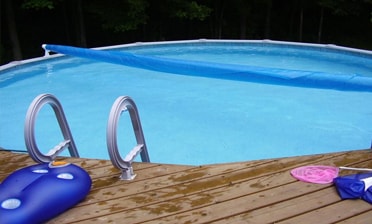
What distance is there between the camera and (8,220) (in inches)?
61.8

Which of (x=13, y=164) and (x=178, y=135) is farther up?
(x=13, y=164)

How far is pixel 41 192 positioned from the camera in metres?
1.70

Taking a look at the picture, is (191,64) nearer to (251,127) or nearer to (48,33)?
(251,127)

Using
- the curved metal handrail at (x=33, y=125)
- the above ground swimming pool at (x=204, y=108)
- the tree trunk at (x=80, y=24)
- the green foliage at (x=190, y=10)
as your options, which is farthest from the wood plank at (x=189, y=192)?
the tree trunk at (x=80, y=24)

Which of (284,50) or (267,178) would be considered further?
(284,50)

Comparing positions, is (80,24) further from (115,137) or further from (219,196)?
(219,196)

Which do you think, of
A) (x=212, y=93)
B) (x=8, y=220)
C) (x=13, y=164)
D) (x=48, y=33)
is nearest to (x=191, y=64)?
(x=212, y=93)

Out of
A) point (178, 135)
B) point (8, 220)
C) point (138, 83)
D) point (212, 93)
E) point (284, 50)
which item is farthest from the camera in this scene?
point (284, 50)

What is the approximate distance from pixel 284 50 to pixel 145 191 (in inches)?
279

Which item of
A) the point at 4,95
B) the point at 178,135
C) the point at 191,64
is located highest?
the point at 191,64

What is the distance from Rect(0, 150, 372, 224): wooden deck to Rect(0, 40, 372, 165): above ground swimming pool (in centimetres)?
186

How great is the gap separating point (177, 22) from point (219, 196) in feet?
34.3

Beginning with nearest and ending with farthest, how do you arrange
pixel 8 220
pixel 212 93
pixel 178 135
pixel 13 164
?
1. pixel 8 220
2. pixel 13 164
3. pixel 178 135
4. pixel 212 93

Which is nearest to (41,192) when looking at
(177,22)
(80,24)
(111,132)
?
(111,132)
